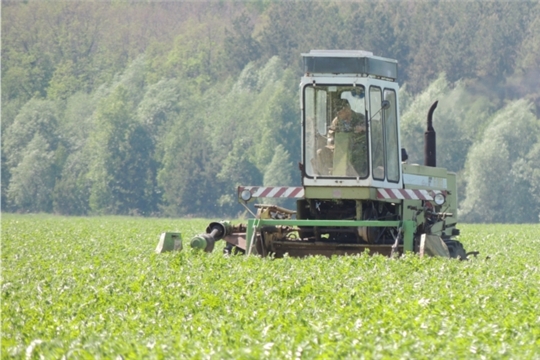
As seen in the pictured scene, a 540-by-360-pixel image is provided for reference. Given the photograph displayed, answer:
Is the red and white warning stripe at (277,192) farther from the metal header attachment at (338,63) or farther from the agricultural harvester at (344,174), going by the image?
the metal header attachment at (338,63)

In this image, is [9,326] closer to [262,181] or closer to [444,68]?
[262,181]

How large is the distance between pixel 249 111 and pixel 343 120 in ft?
249

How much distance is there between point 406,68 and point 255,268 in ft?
274

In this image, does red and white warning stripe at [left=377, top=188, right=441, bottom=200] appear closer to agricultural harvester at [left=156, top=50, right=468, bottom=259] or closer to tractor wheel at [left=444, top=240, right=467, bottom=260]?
agricultural harvester at [left=156, top=50, right=468, bottom=259]

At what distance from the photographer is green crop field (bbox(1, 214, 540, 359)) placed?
8492 mm

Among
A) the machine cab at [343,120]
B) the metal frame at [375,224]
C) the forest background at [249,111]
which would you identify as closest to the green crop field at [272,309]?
the metal frame at [375,224]

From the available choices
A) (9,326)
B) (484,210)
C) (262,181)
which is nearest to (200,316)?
(9,326)

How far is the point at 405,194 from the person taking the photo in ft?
56.4

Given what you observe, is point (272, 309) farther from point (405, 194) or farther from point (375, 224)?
point (405, 194)

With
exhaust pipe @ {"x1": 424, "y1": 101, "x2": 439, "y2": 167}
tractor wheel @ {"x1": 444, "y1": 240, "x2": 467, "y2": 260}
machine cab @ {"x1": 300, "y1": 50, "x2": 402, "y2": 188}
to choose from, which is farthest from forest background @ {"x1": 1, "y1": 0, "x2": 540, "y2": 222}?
machine cab @ {"x1": 300, "y1": 50, "x2": 402, "y2": 188}

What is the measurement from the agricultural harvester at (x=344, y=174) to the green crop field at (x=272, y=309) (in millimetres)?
1051

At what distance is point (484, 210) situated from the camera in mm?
73125

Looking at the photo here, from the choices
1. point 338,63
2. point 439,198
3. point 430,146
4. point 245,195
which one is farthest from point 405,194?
point 430,146

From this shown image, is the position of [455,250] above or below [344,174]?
below
